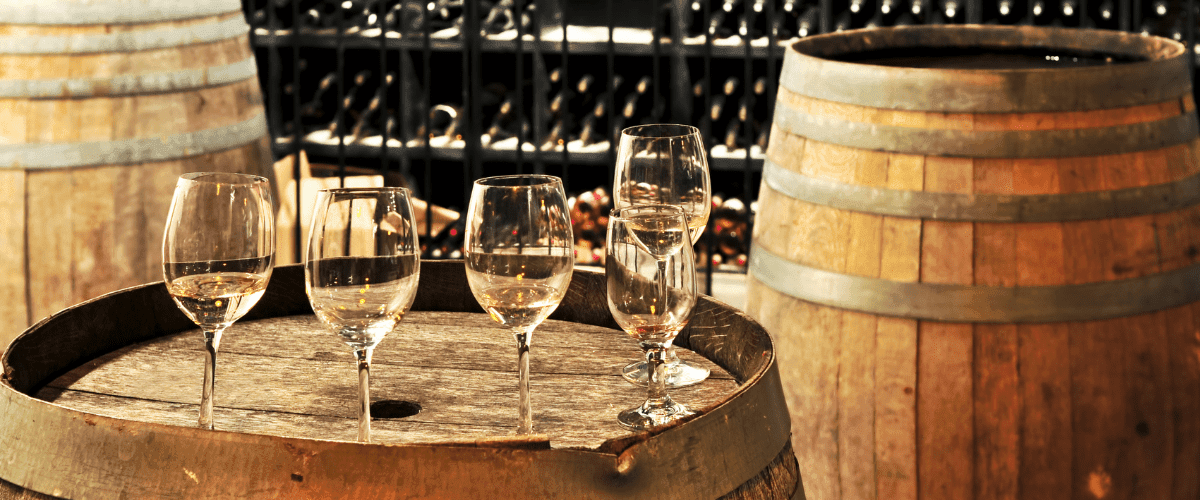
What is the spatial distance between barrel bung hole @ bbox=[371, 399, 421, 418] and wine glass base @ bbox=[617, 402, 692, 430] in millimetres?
201

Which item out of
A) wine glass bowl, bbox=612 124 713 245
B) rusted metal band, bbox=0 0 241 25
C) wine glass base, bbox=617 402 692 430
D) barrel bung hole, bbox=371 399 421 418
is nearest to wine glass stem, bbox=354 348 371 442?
barrel bung hole, bbox=371 399 421 418

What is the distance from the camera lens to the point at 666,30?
14.6ft

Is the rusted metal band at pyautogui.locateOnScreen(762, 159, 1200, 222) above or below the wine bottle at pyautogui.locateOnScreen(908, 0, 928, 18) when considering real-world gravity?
below

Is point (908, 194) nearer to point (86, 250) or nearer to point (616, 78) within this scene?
point (86, 250)

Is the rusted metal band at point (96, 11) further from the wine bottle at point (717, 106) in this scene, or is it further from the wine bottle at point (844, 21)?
the wine bottle at point (844, 21)

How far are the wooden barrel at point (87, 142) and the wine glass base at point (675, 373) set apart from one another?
5.46 feet

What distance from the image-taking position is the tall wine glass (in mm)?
1066

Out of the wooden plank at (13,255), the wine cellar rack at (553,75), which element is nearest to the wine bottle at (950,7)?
the wine cellar rack at (553,75)

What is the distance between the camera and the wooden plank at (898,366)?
1729 mm

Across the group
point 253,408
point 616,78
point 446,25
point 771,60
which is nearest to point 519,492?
point 253,408

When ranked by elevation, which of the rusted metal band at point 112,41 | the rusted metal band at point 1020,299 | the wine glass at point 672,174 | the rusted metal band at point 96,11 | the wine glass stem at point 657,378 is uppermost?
the rusted metal band at point 96,11

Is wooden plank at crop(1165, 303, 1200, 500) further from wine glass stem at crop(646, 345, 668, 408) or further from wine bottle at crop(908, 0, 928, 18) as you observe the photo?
wine bottle at crop(908, 0, 928, 18)

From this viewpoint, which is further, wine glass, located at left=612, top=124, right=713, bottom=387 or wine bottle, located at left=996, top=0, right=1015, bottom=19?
wine bottle, located at left=996, top=0, right=1015, bottom=19

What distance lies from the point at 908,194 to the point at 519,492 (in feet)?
3.43
